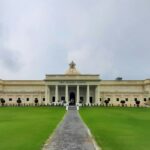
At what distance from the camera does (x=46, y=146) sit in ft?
53.1

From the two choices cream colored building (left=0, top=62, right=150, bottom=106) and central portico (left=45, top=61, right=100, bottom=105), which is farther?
cream colored building (left=0, top=62, right=150, bottom=106)

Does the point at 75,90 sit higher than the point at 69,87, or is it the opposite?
the point at 69,87

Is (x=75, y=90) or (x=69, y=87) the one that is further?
(x=75, y=90)

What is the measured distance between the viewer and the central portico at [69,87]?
106 meters

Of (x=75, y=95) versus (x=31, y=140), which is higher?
(x=75, y=95)

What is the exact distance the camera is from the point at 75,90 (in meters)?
113

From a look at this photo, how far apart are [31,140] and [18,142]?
0.89 meters

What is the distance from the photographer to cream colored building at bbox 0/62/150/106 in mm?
105938

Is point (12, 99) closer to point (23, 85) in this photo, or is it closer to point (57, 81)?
point (23, 85)

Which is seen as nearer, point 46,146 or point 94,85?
point 46,146

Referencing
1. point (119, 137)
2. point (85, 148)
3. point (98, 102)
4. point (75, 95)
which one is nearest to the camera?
point (85, 148)

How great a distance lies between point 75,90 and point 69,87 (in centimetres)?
239

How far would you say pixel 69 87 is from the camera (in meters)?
112

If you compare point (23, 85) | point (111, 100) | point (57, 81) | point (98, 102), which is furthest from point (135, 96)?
point (23, 85)
